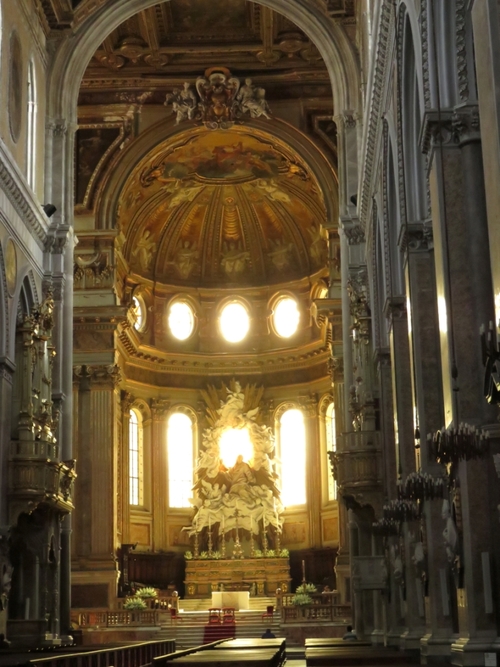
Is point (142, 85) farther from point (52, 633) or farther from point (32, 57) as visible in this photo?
point (52, 633)

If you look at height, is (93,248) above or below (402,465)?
above

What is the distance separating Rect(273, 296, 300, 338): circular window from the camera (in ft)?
137

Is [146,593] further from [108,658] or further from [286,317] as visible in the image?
[108,658]

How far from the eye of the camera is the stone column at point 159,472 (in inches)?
1559

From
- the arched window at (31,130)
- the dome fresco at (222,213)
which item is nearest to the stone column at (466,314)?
the arched window at (31,130)

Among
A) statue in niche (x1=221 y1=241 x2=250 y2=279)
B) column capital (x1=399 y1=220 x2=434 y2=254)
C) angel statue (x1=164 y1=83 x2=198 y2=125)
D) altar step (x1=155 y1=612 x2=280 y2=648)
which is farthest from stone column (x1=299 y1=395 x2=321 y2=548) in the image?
column capital (x1=399 y1=220 x2=434 y2=254)

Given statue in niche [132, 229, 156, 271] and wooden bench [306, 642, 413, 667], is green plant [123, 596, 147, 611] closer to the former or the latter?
statue in niche [132, 229, 156, 271]

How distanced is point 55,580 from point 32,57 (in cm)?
1230

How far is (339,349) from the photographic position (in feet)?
115

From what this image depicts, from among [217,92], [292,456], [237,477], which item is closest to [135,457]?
[237,477]

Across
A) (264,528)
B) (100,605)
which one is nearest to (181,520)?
(264,528)

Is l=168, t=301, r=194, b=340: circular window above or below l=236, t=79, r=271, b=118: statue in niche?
below

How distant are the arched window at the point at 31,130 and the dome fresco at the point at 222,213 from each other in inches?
310

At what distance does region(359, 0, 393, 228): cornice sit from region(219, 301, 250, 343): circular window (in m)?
15.3
